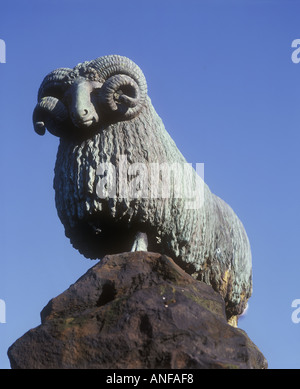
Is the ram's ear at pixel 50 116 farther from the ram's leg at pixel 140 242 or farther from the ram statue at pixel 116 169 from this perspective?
the ram's leg at pixel 140 242

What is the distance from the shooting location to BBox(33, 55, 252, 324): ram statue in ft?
21.4

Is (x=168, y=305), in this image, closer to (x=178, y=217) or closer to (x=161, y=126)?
(x=178, y=217)

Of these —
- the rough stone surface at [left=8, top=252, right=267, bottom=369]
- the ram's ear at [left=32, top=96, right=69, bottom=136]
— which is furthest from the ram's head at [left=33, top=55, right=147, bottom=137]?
the rough stone surface at [left=8, top=252, right=267, bottom=369]

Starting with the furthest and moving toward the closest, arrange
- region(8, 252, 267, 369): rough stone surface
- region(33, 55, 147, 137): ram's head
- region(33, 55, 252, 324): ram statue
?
region(33, 55, 147, 137): ram's head
region(33, 55, 252, 324): ram statue
region(8, 252, 267, 369): rough stone surface

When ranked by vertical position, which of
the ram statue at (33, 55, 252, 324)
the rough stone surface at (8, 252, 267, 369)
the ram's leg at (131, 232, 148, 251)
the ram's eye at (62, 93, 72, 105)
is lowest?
the rough stone surface at (8, 252, 267, 369)

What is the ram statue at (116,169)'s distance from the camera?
6.53m

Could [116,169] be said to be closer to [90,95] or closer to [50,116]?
[90,95]

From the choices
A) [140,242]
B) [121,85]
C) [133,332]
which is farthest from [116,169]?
[133,332]

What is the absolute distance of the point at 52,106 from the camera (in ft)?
22.2

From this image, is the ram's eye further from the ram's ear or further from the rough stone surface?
the rough stone surface

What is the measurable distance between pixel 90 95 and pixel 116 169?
739mm

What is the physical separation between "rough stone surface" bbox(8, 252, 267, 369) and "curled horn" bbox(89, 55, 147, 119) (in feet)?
6.34

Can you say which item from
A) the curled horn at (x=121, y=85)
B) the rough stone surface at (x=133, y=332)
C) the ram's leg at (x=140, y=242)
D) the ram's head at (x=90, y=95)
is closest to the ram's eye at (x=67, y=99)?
the ram's head at (x=90, y=95)

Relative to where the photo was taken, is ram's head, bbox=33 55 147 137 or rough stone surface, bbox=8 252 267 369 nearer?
rough stone surface, bbox=8 252 267 369
